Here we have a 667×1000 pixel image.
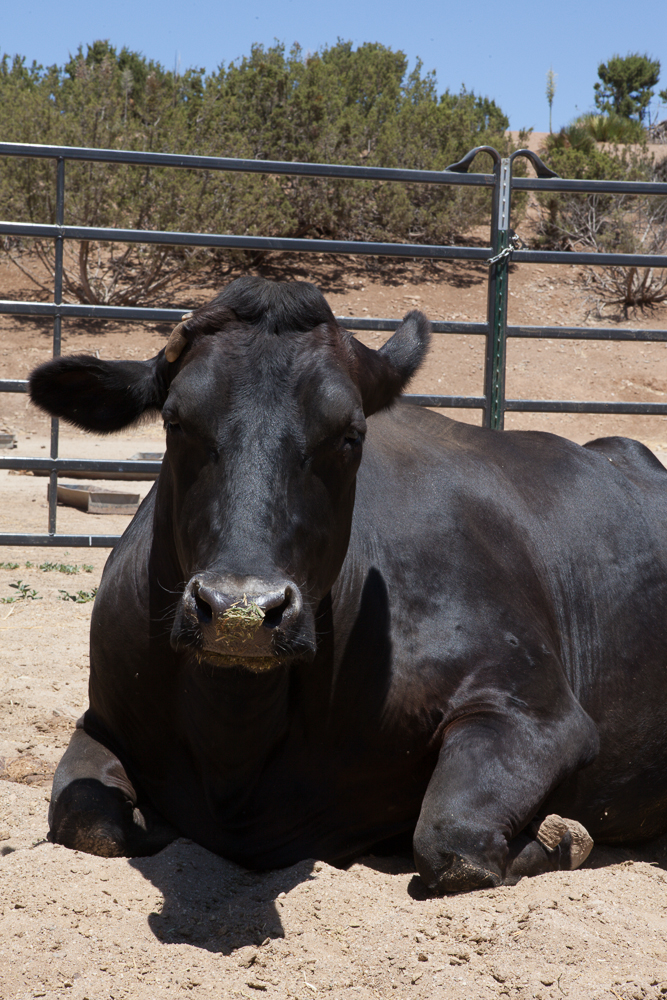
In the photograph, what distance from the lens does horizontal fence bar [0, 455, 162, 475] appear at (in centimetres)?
634

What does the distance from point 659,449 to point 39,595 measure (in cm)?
1113

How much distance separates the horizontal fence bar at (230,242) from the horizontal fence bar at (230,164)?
43 centimetres

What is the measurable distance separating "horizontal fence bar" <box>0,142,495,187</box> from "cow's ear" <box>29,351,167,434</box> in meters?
3.57

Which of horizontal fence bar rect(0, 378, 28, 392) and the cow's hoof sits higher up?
horizontal fence bar rect(0, 378, 28, 392)

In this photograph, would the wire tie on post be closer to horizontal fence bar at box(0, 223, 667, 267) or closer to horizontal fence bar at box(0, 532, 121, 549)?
horizontal fence bar at box(0, 223, 667, 267)

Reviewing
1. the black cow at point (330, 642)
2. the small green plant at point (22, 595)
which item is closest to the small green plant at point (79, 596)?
the small green plant at point (22, 595)

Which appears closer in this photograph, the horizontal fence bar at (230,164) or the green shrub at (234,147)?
the horizontal fence bar at (230,164)

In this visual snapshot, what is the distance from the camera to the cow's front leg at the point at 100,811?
2666mm

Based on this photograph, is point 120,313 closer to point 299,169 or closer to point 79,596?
point 299,169

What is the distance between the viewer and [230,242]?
6496mm

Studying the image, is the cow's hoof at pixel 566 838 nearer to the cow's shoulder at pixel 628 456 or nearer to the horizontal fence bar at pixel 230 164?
the cow's shoulder at pixel 628 456

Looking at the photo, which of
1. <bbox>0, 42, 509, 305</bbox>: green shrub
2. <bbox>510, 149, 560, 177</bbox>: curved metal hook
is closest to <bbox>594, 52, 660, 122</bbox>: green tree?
<bbox>0, 42, 509, 305</bbox>: green shrub

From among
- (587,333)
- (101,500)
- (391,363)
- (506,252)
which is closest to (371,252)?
(506,252)

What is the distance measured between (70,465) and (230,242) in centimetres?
182
